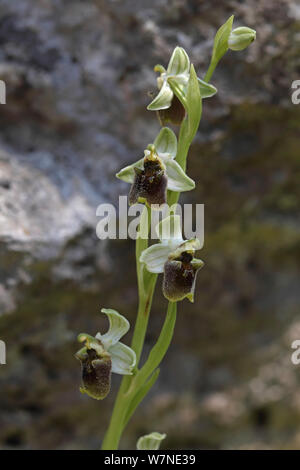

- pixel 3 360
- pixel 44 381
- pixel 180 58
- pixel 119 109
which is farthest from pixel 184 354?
pixel 180 58

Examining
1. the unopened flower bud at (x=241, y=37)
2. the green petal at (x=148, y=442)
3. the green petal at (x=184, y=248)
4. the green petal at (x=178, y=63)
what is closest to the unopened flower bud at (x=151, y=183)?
the green petal at (x=184, y=248)

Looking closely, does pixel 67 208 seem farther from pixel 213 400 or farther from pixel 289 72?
pixel 213 400

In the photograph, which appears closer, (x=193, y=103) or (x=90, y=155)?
(x=193, y=103)

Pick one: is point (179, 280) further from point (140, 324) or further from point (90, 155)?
point (90, 155)

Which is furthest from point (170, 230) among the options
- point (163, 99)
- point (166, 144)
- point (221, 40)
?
point (221, 40)

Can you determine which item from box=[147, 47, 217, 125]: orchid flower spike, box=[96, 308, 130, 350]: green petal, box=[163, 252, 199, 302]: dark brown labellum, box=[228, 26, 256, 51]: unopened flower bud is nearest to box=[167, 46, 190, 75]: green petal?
box=[147, 47, 217, 125]: orchid flower spike
